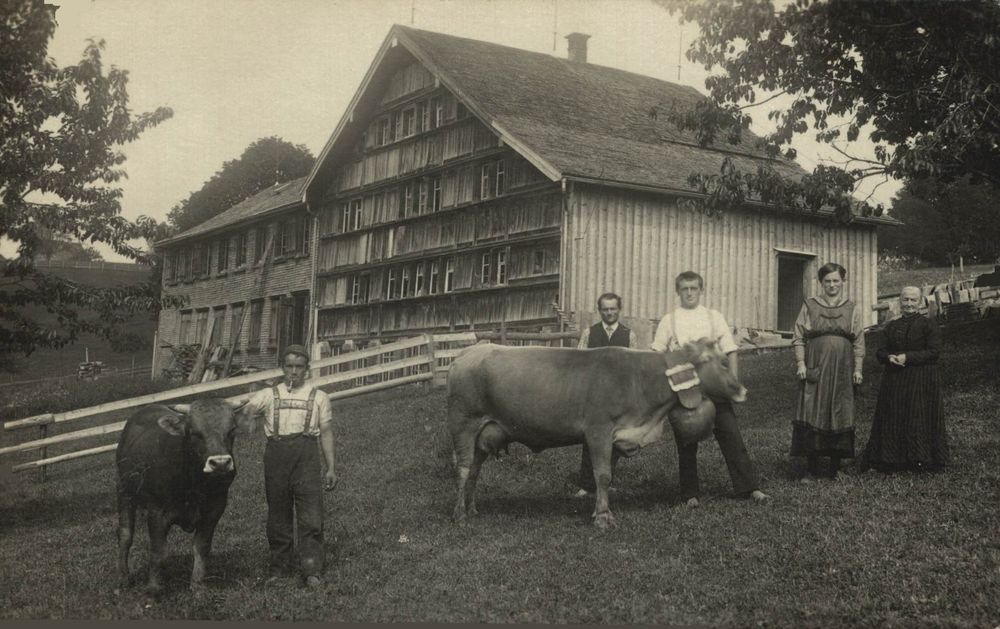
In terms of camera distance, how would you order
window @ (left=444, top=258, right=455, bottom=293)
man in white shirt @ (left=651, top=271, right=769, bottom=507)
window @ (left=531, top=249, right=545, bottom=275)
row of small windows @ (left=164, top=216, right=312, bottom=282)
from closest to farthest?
man in white shirt @ (left=651, top=271, right=769, bottom=507) < window @ (left=531, top=249, right=545, bottom=275) < window @ (left=444, top=258, right=455, bottom=293) < row of small windows @ (left=164, top=216, right=312, bottom=282)

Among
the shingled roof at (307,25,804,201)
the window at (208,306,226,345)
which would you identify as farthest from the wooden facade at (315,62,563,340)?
the window at (208,306,226,345)

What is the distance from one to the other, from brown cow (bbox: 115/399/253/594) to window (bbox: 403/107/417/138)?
60.5 feet

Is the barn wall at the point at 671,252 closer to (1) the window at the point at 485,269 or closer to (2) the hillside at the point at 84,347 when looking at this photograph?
(1) the window at the point at 485,269

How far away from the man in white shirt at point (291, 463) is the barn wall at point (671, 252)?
12.4 metres

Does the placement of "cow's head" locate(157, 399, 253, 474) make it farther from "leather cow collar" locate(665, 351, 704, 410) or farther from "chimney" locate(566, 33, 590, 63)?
"chimney" locate(566, 33, 590, 63)

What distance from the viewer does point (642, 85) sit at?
88.9ft

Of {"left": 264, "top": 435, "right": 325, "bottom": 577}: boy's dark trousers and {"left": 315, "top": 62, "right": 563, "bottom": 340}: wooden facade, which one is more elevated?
{"left": 315, "top": 62, "right": 563, "bottom": 340}: wooden facade

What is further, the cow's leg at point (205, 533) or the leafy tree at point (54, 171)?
the leafy tree at point (54, 171)

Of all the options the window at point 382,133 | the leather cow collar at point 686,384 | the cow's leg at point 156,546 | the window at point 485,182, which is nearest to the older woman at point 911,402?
the leather cow collar at point 686,384

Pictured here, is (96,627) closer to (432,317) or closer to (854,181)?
(854,181)

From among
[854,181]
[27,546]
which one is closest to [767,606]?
[27,546]

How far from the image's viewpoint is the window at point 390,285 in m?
24.9

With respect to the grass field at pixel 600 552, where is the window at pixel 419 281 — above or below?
above

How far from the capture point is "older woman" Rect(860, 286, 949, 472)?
27.5 ft
